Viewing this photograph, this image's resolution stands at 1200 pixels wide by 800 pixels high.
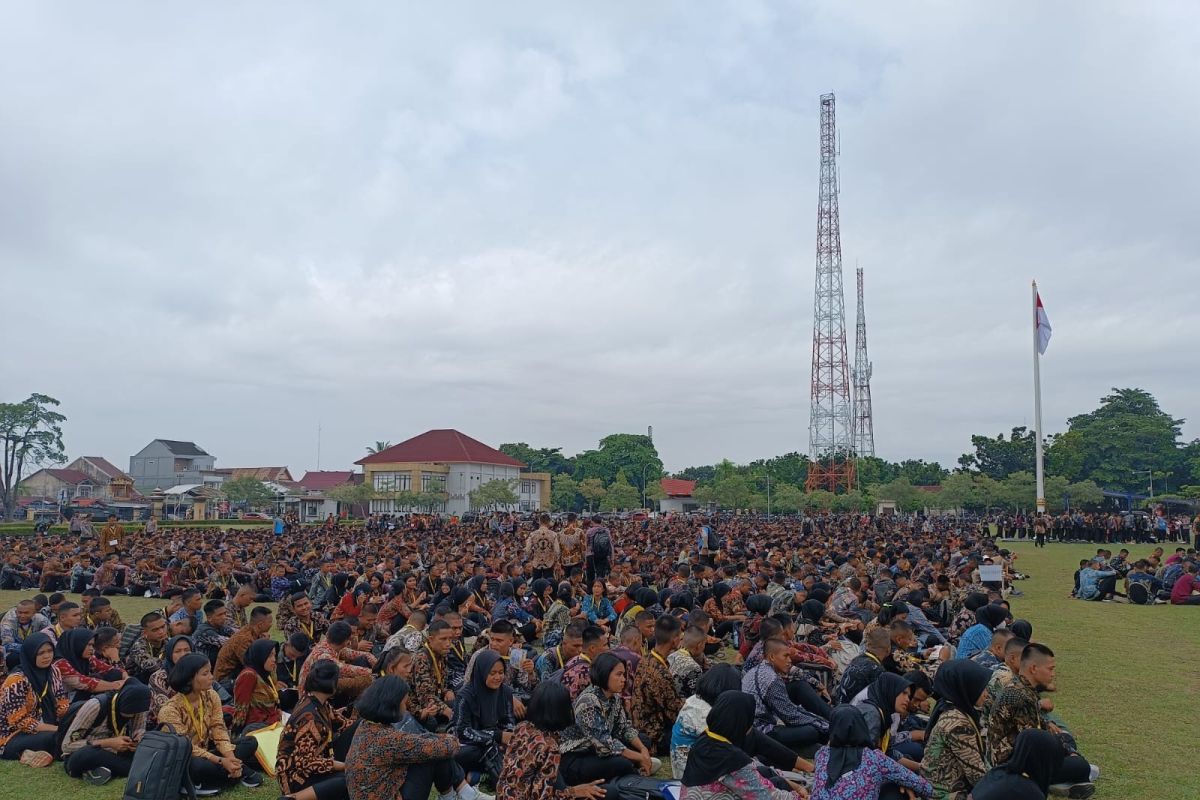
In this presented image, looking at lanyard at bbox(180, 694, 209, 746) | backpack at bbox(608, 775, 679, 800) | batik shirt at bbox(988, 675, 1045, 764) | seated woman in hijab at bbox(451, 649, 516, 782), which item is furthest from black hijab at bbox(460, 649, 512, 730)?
batik shirt at bbox(988, 675, 1045, 764)

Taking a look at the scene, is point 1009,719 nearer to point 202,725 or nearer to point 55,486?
point 202,725

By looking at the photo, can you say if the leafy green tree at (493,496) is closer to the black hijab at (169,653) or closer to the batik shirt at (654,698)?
the black hijab at (169,653)

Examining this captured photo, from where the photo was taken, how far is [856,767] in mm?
4527

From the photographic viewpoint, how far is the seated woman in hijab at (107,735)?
6.26 metres

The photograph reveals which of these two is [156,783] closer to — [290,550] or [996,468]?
[290,550]

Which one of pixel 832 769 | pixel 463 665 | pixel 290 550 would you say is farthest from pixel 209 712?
pixel 290 550

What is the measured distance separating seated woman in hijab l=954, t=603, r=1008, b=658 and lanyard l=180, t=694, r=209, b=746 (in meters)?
6.56

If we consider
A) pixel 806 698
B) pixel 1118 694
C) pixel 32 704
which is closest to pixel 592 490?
pixel 1118 694

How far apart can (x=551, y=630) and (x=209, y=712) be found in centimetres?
450

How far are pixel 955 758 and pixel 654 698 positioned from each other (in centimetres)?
243

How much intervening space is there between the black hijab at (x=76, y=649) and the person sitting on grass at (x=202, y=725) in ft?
5.16

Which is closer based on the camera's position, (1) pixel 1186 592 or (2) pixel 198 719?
(2) pixel 198 719

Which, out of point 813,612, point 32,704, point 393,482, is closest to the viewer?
point 32,704

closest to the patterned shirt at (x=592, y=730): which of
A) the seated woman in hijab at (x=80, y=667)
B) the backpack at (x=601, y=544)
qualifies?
the seated woman in hijab at (x=80, y=667)
